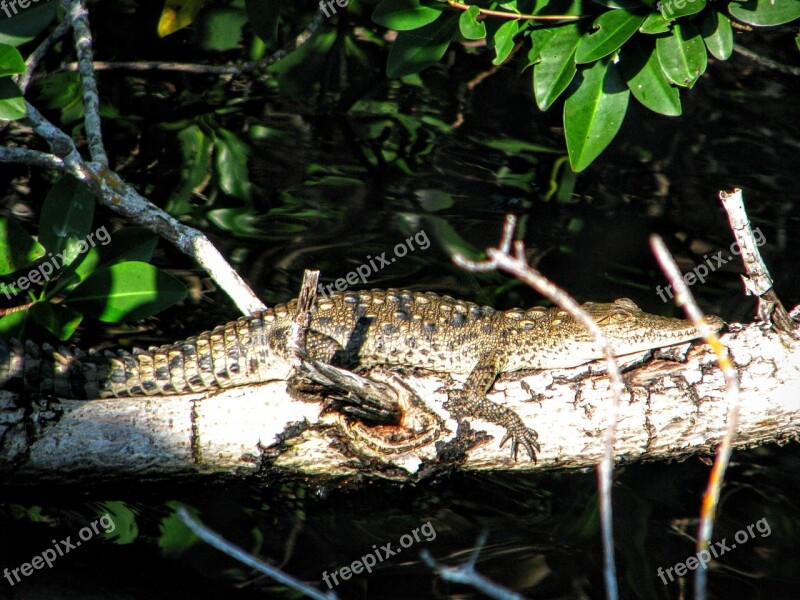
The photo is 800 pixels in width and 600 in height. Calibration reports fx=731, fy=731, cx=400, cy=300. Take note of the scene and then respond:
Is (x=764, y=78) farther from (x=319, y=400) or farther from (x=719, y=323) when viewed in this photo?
(x=319, y=400)

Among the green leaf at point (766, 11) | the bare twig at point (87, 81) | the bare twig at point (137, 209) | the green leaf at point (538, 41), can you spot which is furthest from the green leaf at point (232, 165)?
the green leaf at point (766, 11)

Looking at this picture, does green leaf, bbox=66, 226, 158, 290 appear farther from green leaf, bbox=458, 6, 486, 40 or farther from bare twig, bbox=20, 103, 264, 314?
green leaf, bbox=458, 6, 486, 40

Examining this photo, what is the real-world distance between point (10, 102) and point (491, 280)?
10.3 feet

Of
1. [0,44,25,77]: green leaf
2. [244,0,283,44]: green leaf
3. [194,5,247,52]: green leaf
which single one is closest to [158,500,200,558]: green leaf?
[0,44,25,77]: green leaf

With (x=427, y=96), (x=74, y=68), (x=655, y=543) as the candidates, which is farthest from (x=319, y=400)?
(x=427, y=96)

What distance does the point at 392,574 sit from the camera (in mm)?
3363

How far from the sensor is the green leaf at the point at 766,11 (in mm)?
2771

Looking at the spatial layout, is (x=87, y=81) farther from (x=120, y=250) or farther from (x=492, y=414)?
(x=492, y=414)

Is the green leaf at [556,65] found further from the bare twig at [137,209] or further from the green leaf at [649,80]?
the bare twig at [137,209]

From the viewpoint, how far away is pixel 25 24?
318 centimetres

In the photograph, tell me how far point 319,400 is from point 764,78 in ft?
18.6

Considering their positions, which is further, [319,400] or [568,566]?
[568,566]

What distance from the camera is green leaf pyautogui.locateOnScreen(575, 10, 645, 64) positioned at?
2770 mm

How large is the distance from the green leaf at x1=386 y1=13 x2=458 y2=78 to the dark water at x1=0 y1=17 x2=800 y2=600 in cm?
186
